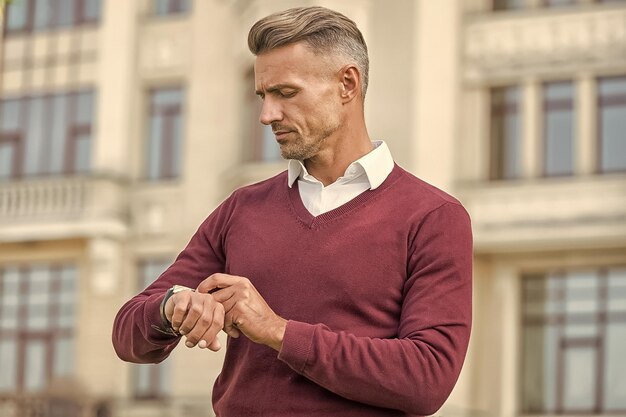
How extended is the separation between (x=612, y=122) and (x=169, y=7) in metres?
7.84

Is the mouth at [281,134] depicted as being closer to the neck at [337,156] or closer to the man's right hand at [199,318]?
the neck at [337,156]

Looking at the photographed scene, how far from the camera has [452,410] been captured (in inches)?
897

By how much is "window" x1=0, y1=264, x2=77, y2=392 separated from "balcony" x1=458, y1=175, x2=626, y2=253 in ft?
23.8

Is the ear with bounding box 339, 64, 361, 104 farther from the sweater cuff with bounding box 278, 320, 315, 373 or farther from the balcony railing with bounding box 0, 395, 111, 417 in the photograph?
the balcony railing with bounding box 0, 395, 111, 417

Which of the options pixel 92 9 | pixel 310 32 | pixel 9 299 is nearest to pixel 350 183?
pixel 310 32

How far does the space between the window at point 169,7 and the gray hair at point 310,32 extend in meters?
23.1

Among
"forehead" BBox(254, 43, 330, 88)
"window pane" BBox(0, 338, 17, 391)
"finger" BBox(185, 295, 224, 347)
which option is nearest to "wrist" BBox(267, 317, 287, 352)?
"finger" BBox(185, 295, 224, 347)

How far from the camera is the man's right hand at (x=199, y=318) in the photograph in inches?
112

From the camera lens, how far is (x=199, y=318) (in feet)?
9.39

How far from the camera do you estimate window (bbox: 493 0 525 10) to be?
75.6 feet

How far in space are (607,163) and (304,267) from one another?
19800mm

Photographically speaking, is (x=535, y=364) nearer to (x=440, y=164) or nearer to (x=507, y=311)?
(x=507, y=311)

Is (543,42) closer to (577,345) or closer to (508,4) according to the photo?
(508,4)

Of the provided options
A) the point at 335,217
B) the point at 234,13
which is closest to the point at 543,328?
the point at 234,13
